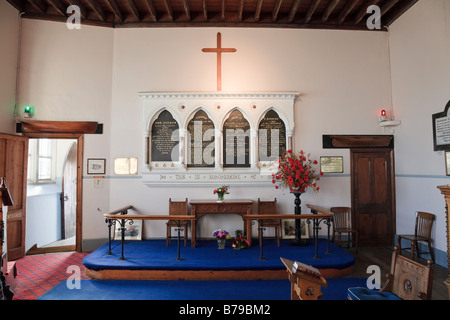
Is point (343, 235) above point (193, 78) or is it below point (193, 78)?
below

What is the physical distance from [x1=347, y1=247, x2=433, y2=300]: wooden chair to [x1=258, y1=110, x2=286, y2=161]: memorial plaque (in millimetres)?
3350

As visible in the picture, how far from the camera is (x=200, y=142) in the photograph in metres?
5.67

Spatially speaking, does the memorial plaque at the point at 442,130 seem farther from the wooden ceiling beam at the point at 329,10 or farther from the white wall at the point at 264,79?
the wooden ceiling beam at the point at 329,10

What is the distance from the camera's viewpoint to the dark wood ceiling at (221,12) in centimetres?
536

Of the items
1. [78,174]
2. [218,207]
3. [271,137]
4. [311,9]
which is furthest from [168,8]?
[218,207]

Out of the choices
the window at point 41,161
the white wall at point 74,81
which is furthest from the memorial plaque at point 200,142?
the window at point 41,161

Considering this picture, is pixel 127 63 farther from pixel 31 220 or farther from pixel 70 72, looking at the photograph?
pixel 31 220

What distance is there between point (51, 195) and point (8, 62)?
10.5 ft

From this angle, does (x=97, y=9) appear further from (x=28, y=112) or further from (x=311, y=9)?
(x=311, y=9)

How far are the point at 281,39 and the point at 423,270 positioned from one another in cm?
511

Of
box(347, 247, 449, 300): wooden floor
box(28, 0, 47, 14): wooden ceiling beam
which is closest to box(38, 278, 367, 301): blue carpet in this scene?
box(347, 247, 449, 300): wooden floor

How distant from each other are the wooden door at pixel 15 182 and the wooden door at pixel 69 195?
176cm

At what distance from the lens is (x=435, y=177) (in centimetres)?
476

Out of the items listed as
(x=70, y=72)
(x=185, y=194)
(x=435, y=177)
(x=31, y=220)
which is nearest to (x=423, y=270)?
(x=435, y=177)
